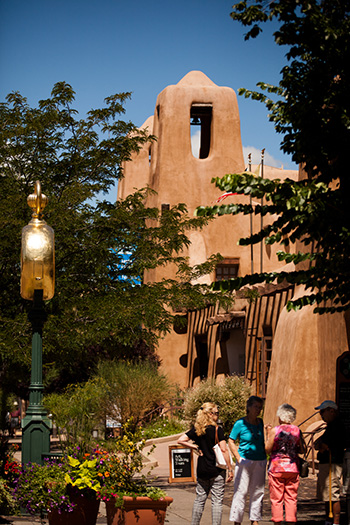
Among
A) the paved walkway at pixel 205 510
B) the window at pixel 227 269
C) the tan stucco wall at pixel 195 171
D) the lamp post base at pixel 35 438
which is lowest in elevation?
the paved walkway at pixel 205 510

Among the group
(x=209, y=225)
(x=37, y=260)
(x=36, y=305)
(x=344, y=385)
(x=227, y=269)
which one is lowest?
(x=344, y=385)

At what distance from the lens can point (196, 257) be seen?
3259 centimetres

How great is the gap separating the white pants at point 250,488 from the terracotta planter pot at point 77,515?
5.35 ft

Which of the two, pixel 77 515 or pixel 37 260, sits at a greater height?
pixel 37 260

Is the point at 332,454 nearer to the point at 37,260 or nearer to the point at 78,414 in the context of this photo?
the point at 37,260

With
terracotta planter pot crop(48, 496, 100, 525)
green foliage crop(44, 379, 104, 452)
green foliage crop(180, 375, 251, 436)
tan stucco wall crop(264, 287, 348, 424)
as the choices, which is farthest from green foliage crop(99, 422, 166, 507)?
green foliage crop(180, 375, 251, 436)

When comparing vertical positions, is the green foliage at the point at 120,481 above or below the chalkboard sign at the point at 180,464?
above

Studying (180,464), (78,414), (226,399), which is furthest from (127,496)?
(226,399)

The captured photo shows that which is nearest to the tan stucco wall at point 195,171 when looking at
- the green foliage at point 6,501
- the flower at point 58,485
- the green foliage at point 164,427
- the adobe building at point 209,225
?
the adobe building at point 209,225

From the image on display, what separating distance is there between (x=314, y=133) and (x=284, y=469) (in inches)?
145

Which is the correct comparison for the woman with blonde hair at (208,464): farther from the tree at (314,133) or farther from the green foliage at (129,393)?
the green foliage at (129,393)

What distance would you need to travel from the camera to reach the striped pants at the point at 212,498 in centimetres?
812

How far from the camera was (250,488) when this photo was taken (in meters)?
8.09

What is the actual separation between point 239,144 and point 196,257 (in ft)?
22.4
